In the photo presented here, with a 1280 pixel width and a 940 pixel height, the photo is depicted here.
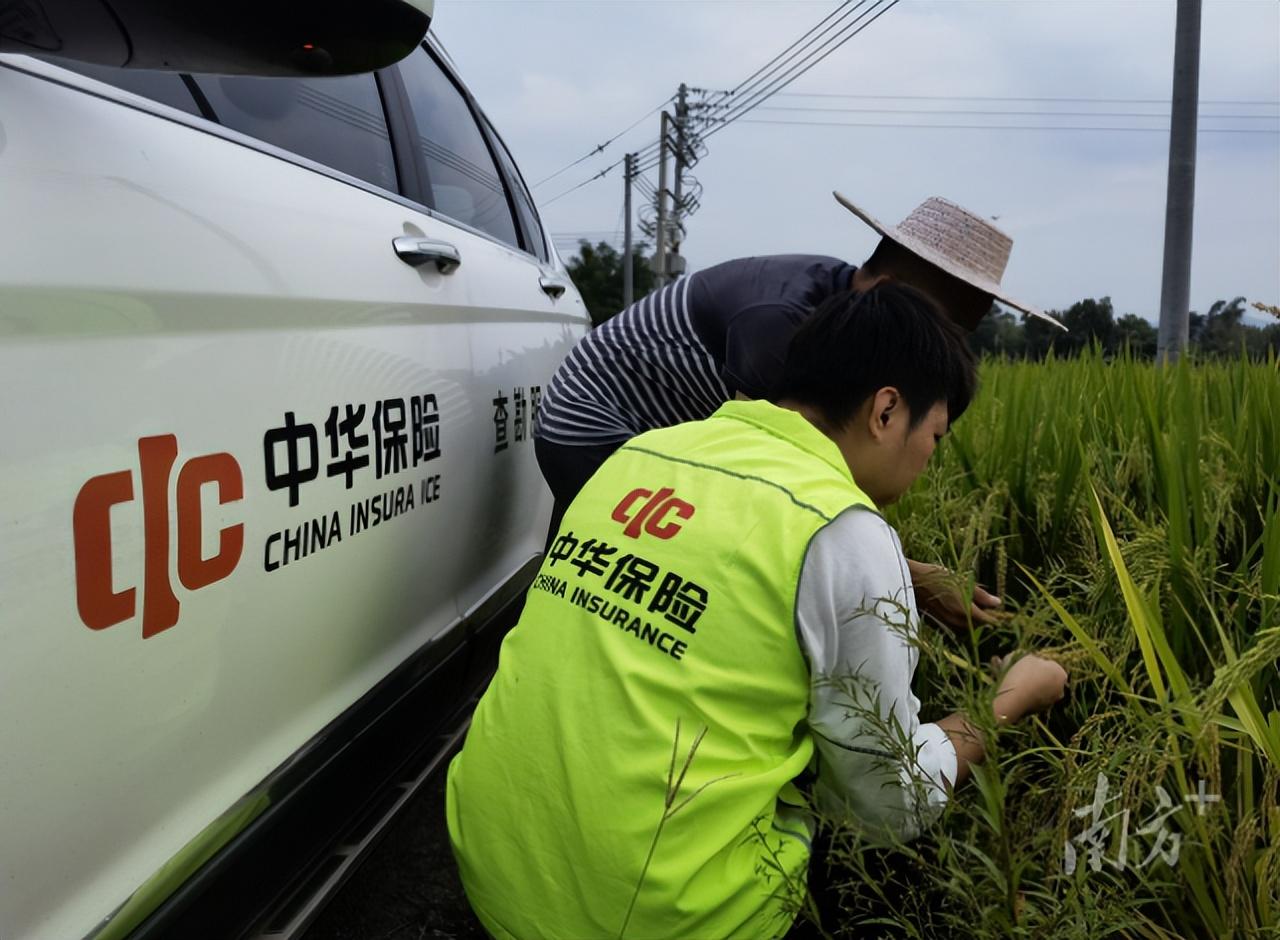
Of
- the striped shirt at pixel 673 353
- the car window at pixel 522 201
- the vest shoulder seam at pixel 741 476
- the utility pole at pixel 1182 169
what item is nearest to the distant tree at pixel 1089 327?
the utility pole at pixel 1182 169

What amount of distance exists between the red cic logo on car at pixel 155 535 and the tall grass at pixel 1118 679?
71 centimetres

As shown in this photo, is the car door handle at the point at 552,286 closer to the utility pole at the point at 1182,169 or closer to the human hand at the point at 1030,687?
the human hand at the point at 1030,687

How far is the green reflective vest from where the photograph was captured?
40.7 inches

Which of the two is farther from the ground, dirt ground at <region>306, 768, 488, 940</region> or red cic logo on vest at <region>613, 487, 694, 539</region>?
red cic logo on vest at <region>613, 487, 694, 539</region>

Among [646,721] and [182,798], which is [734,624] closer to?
[646,721]

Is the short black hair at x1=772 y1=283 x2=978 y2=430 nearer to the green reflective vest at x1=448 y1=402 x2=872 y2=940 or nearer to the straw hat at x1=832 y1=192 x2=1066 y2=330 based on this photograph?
→ the green reflective vest at x1=448 y1=402 x2=872 y2=940

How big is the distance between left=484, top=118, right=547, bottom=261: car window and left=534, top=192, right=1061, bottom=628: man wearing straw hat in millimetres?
864

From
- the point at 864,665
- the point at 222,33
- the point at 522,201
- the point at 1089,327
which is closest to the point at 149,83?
the point at 222,33

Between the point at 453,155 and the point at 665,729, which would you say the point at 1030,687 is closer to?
the point at 665,729

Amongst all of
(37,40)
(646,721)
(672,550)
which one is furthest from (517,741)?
(37,40)

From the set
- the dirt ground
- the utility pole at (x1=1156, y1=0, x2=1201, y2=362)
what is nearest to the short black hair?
the dirt ground

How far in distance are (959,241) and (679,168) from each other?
95.2 feet

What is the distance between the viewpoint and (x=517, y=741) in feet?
3.73

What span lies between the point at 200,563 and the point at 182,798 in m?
0.25
